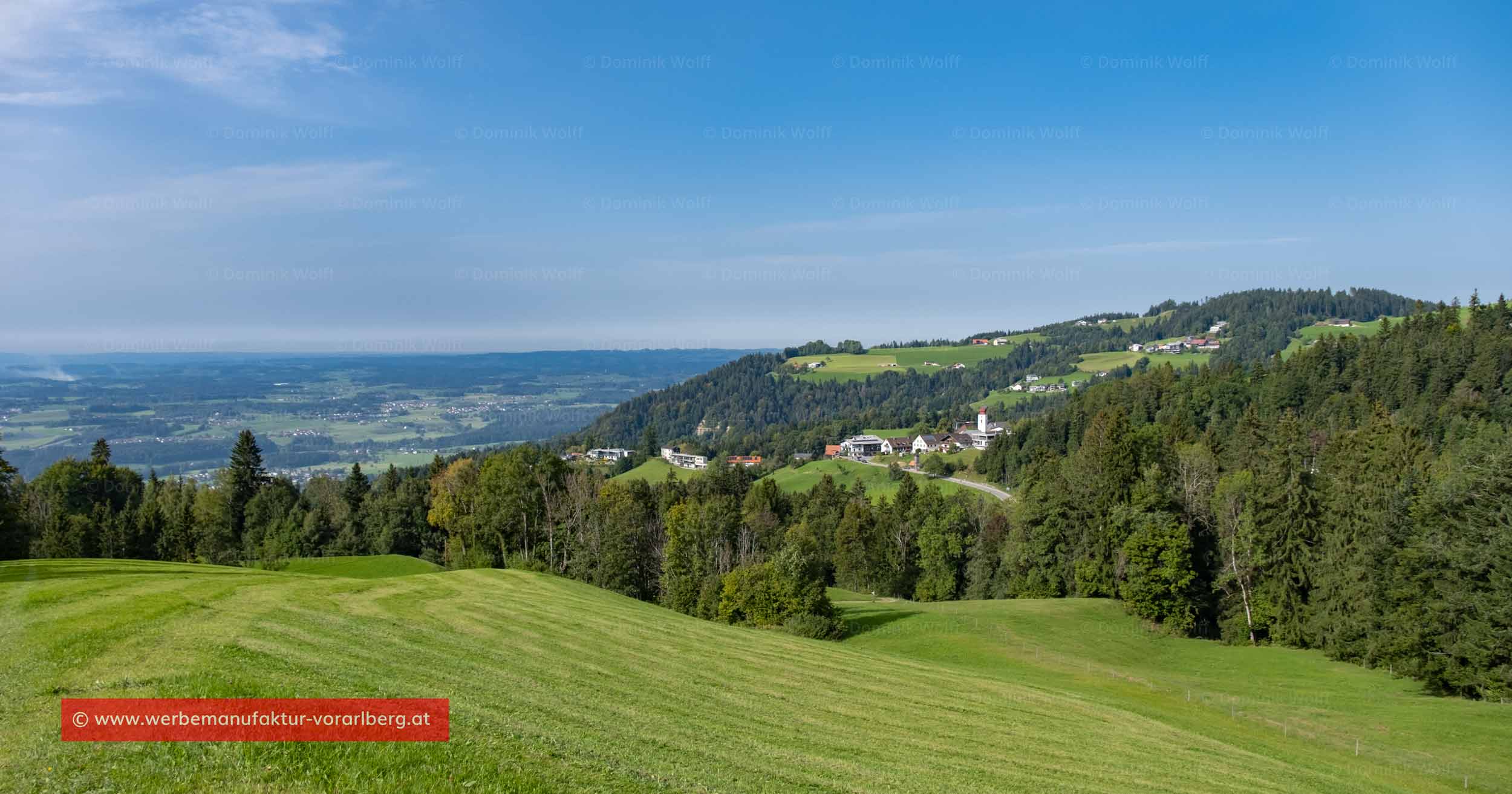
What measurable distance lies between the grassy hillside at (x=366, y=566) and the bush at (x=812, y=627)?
3060 centimetres

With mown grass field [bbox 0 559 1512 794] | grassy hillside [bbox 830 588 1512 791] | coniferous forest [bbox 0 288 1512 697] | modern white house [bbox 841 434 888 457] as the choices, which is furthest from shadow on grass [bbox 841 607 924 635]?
modern white house [bbox 841 434 888 457]

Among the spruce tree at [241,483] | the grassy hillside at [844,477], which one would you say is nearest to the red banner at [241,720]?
the spruce tree at [241,483]

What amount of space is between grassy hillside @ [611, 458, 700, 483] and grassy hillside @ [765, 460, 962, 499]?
52.2 ft

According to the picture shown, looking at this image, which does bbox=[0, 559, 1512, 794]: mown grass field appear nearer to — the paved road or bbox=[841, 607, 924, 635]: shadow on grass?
bbox=[841, 607, 924, 635]: shadow on grass

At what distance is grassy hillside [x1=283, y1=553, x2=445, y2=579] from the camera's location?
59.5 metres

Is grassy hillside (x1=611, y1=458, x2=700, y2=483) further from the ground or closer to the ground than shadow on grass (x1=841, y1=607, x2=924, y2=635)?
closer to the ground

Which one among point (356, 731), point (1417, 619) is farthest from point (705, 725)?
point (1417, 619)

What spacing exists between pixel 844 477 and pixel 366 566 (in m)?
83.3

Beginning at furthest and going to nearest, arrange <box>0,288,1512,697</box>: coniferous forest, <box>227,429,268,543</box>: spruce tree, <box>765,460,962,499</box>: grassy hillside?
<box>765,460,962,499</box>: grassy hillside < <box>227,429,268,543</box>: spruce tree < <box>0,288,1512,697</box>: coniferous forest

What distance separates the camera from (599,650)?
21688mm

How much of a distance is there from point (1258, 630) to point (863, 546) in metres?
35.2

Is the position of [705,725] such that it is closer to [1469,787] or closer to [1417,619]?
[1469,787]

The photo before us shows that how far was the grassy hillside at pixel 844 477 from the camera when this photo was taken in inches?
4604

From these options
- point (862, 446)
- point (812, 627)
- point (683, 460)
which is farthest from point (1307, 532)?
point (683, 460)
